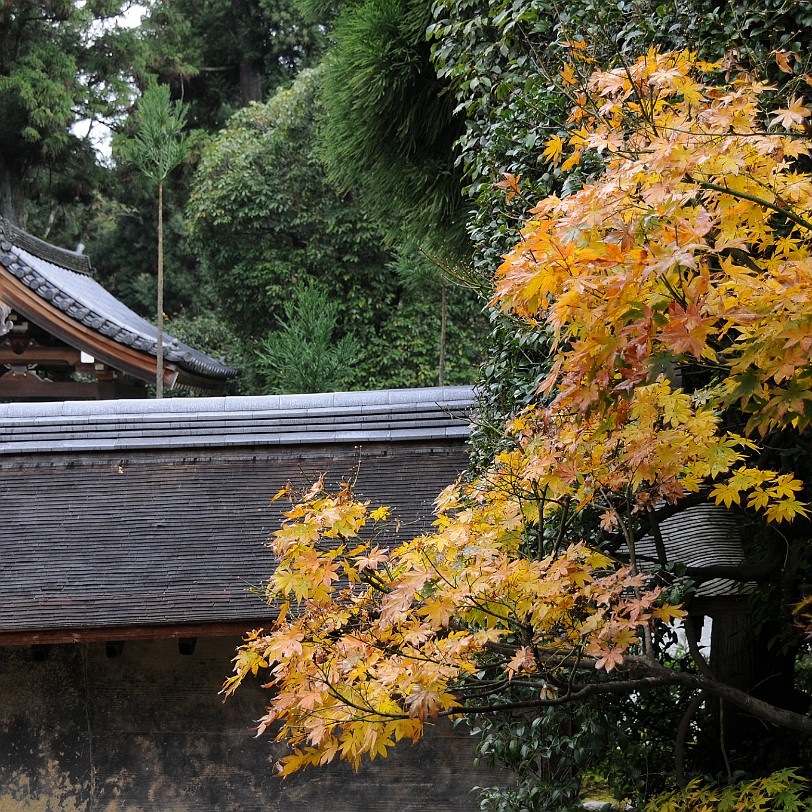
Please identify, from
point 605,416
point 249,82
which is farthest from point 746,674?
point 249,82

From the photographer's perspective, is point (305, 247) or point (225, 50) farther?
point (225, 50)

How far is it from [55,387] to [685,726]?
21.8ft

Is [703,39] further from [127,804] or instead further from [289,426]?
[127,804]

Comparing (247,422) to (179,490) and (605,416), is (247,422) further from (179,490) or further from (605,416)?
(605,416)

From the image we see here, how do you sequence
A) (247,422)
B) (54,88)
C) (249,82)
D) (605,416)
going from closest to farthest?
(605,416)
(247,422)
(54,88)
(249,82)

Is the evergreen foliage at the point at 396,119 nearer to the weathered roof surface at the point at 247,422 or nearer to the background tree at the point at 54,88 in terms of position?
the weathered roof surface at the point at 247,422

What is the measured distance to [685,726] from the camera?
3611mm

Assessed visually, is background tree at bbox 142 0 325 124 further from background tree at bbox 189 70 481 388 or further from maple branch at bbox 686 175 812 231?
maple branch at bbox 686 175 812 231

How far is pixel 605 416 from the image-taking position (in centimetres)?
263

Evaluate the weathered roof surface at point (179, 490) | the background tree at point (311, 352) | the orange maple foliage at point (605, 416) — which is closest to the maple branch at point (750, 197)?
the orange maple foliage at point (605, 416)

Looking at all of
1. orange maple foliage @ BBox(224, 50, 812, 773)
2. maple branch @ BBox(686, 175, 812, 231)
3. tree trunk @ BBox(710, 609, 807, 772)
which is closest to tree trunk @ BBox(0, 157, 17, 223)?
tree trunk @ BBox(710, 609, 807, 772)

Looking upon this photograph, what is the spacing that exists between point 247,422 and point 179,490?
600 millimetres

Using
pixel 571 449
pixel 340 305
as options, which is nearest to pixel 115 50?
pixel 340 305

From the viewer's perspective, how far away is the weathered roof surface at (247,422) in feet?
19.1
